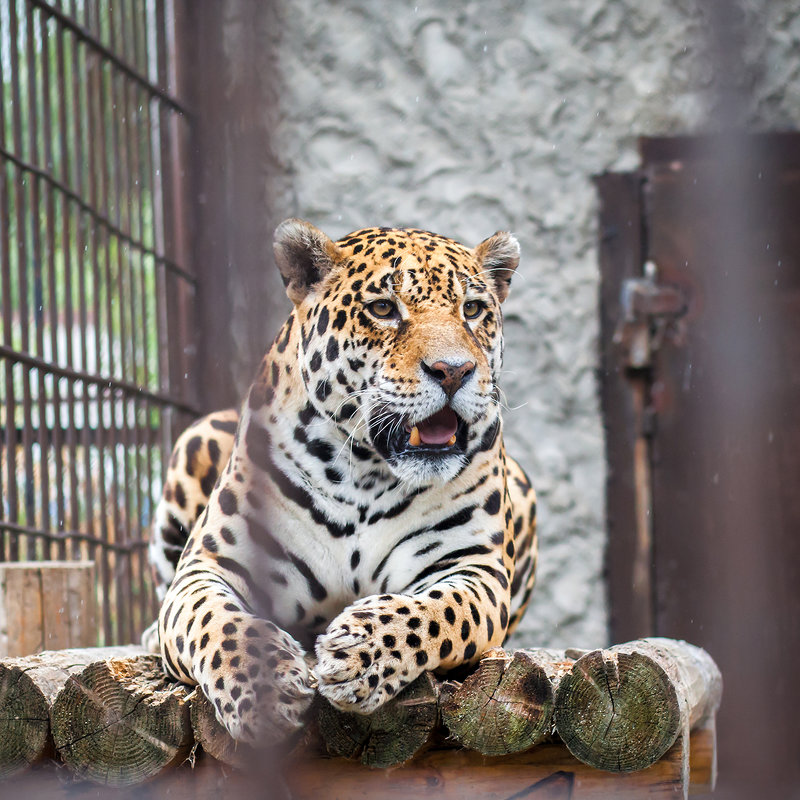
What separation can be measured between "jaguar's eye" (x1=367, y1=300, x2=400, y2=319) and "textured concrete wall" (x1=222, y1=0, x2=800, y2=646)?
2324 millimetres

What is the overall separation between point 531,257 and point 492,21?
105 cm

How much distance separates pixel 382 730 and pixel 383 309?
1072 millimetres

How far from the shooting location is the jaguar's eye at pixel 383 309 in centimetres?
302

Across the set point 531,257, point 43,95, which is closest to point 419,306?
point 43,95

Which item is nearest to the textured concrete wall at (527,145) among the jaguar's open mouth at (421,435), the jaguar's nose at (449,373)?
the jaguar's open mouth at (421,435)

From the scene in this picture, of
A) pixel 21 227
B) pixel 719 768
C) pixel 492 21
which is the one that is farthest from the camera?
pixel 492 21

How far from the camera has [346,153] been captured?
17.9ft

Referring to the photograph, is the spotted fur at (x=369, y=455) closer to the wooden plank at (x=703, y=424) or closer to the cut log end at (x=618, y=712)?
the cut log end at (x=618, y=712)

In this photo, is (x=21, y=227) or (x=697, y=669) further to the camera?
(x=21, y=227)

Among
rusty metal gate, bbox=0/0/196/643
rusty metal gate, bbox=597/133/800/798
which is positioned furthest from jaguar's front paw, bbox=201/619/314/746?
rusty metal gate, bbox=597/133/800/798

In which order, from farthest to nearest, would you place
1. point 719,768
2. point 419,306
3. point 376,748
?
point 719,768 < point 419,306 < point 376,748

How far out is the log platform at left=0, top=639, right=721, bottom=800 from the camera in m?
2.37

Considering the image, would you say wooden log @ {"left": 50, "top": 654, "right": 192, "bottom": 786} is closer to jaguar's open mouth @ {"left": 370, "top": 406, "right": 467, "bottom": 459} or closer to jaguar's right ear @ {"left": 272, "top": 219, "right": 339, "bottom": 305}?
jaguar's open mouth @ {"left": 370, "top": 406, "right": 467, "bottom": 459}

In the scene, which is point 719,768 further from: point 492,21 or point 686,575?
point 492,21
